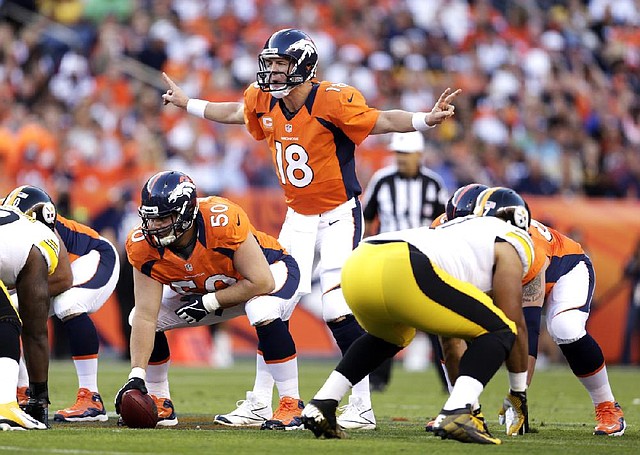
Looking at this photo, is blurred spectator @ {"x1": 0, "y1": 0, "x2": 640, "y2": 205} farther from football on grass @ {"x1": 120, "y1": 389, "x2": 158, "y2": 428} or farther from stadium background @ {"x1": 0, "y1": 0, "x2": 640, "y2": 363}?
football on grass @ {"x1": 120, "y1": 389, "x2": 158, "y2": 428}

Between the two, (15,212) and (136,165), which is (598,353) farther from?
(136,165)

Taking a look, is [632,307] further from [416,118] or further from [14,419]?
[14,419]

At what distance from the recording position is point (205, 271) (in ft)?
24.8

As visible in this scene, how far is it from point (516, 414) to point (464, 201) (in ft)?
4.00

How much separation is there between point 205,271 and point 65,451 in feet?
6.53

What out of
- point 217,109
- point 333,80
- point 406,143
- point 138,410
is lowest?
point 138,410

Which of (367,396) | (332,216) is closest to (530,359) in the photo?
(367,396)

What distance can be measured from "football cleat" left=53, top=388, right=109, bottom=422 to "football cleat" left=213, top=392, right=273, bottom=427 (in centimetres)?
72

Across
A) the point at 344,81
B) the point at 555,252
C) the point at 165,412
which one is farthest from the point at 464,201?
the point at 344,81

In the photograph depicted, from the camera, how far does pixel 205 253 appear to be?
747cm

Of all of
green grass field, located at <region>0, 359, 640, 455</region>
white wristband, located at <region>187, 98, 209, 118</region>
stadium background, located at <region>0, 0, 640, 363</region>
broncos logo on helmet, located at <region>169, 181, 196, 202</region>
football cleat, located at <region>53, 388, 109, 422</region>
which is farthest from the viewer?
stadium background, located at <region>0, 0, 640, 363</region>

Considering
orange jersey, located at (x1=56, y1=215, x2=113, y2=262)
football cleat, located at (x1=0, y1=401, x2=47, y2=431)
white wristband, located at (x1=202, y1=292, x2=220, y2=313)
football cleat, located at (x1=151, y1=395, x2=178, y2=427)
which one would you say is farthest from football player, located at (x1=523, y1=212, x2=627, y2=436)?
orange jersey, located at (x1=56, y1=215, x2=113, y2=262)

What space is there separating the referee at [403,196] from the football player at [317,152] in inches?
116

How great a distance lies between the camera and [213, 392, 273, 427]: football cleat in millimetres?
7871
